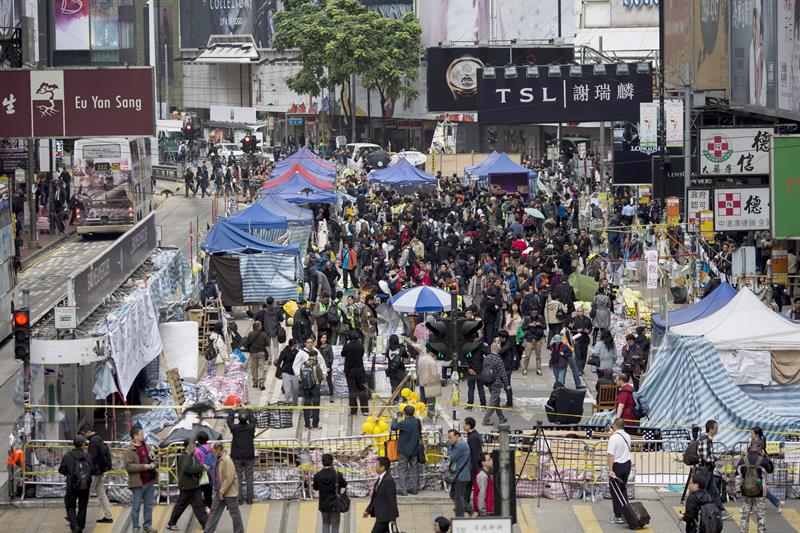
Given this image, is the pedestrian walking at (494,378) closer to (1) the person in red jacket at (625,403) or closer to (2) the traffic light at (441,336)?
(1) the person in red jacket at (625,403)

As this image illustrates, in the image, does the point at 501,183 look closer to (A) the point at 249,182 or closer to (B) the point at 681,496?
(A) the point at 249,182

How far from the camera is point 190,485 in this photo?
707 inches

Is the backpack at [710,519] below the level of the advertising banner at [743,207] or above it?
below

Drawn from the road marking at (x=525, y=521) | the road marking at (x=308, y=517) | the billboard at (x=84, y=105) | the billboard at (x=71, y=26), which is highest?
the billboard at (x=71, y=26)

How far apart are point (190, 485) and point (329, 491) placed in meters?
1.83

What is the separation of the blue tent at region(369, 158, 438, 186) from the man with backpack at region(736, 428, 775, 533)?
116ft

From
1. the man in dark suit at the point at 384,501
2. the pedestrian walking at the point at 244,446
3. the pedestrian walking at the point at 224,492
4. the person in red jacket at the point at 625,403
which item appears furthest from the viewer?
the person in red jacket at the point at 625,403

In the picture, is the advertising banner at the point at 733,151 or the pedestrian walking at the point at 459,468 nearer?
the pedestrian walking at the point at 459,468

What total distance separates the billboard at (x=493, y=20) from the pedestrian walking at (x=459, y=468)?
64545mm

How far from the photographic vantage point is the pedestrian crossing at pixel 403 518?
18578 millimetres

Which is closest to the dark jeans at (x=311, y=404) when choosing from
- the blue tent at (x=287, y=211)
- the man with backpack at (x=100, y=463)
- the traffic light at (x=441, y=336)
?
the traffic light at (x=441, y=336)

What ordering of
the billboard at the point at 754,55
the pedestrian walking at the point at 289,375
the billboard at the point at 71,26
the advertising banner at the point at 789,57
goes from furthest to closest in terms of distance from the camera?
the billboard at the point at 71,26 → the billboard at the point at 754,55 → the advertising banner at the point at 789,57 → the pedestrian walking at the point at 289,375

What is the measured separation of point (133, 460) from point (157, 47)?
10594cm

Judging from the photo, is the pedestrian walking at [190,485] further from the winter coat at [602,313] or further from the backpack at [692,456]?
the winter coat at [602,313]
